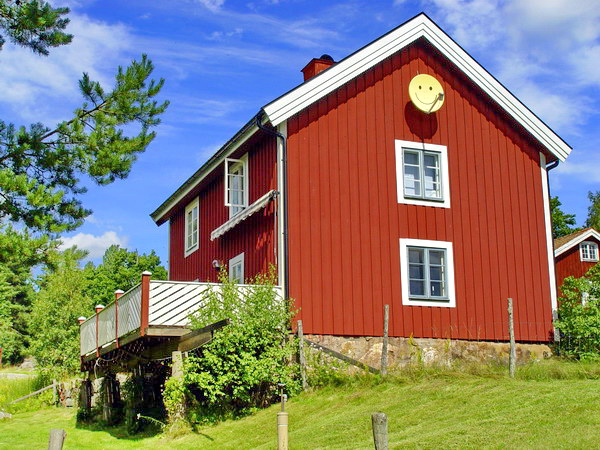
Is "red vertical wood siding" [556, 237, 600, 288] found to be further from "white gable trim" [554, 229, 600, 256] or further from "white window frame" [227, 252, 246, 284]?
"white window frame" [227, 252, 246, 284]

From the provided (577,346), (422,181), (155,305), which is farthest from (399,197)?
(155,305)

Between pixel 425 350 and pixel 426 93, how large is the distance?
248 inches

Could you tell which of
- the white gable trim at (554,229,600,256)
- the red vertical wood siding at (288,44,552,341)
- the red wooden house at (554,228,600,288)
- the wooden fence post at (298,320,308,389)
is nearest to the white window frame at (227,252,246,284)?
the red vertical wood siding at (288,44,552,341)

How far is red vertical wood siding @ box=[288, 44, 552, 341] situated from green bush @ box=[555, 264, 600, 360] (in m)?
0.47

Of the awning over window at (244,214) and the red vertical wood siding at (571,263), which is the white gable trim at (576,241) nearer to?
the red vertical wood siding at (571,263)

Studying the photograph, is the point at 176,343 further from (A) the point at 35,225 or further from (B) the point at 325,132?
(B) the point at 325,132

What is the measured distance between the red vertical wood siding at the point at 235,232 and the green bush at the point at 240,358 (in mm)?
1848

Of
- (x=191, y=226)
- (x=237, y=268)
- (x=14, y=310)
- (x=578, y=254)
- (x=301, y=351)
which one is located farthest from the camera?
(x=14, y=310)

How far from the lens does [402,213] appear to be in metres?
18.6

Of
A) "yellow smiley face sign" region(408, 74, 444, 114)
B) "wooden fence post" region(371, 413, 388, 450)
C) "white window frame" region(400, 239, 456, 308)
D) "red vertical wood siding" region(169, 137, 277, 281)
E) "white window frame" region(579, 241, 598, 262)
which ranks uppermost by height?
"yellow smiley face sign" region(408, 74, 444, 114)

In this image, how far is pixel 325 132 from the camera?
18.3 metres

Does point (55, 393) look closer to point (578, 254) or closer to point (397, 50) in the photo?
point (397, 50)

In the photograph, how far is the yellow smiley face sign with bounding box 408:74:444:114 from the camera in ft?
62.4

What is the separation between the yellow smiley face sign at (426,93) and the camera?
1903 cm
